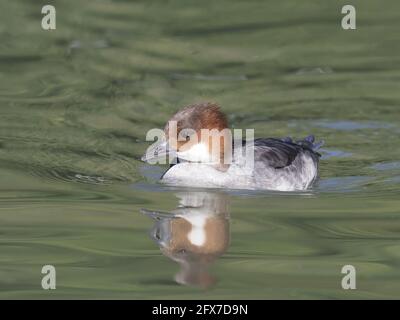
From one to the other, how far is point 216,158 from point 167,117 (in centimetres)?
252

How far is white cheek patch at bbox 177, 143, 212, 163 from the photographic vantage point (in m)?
11.6

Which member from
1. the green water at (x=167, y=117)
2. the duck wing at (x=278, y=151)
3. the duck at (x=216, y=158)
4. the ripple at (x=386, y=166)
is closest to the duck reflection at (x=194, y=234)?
the green water at (x=167, y=117)

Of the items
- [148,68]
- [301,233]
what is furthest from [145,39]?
[301,233]

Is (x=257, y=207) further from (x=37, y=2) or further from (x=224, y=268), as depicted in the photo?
(x=37, y=2)

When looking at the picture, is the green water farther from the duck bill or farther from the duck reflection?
the duck bill

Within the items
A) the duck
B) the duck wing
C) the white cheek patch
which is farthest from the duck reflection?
the duck wing

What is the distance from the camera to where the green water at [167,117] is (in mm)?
8680

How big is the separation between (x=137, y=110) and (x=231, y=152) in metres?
2.72

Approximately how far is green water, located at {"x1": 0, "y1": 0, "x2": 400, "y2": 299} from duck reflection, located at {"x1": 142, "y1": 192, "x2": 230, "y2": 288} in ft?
0.25

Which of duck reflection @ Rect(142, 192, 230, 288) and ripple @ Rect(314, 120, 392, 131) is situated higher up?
ripple @ Rect(314, 120, 392, 131)

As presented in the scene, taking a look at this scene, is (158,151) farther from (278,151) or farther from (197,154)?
(278,151)

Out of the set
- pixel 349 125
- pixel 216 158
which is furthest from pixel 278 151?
pixel 349 125

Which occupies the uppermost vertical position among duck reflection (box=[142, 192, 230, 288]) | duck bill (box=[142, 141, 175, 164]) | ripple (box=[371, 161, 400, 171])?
ripple (box=[371, 161, 400, 171])

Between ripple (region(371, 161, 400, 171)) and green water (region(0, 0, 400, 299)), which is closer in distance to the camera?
green water (region(0, 0, 400, 299))
